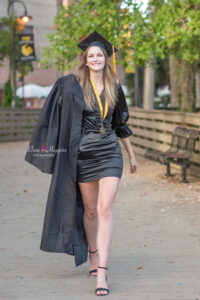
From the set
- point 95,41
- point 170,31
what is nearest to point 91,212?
point 95,41

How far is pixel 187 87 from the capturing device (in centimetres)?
1647

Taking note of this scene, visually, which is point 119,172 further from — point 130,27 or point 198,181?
point 130,27

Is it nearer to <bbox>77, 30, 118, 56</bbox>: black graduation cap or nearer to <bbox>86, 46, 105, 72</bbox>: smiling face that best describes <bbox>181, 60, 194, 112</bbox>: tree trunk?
<bbox>77, 30, 118, 56</bbox>: black graduation cap

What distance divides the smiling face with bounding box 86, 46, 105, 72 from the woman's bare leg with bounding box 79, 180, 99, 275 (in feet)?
3.05

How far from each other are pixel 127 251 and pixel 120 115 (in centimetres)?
163

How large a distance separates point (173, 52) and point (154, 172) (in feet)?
11.1

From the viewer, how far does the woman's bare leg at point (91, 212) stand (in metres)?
4.86

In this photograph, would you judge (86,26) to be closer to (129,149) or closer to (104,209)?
(129,149)

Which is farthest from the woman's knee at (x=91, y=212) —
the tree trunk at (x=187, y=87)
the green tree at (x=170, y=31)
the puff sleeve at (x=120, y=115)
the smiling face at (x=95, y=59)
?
the tree trunk at (x=187, y=87)

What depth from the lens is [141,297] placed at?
4469 mm

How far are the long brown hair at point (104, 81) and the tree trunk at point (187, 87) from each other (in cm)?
1137

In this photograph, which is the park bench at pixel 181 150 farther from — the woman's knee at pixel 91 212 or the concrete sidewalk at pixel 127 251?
the woman's knee at pixel 91 212

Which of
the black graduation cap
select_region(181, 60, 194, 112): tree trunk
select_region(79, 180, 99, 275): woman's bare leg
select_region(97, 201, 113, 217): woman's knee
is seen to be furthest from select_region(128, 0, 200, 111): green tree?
select_region(97, 201, 113, 217): woman's knee

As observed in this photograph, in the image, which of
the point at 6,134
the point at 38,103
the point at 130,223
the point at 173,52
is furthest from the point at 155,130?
the point at 38,103
